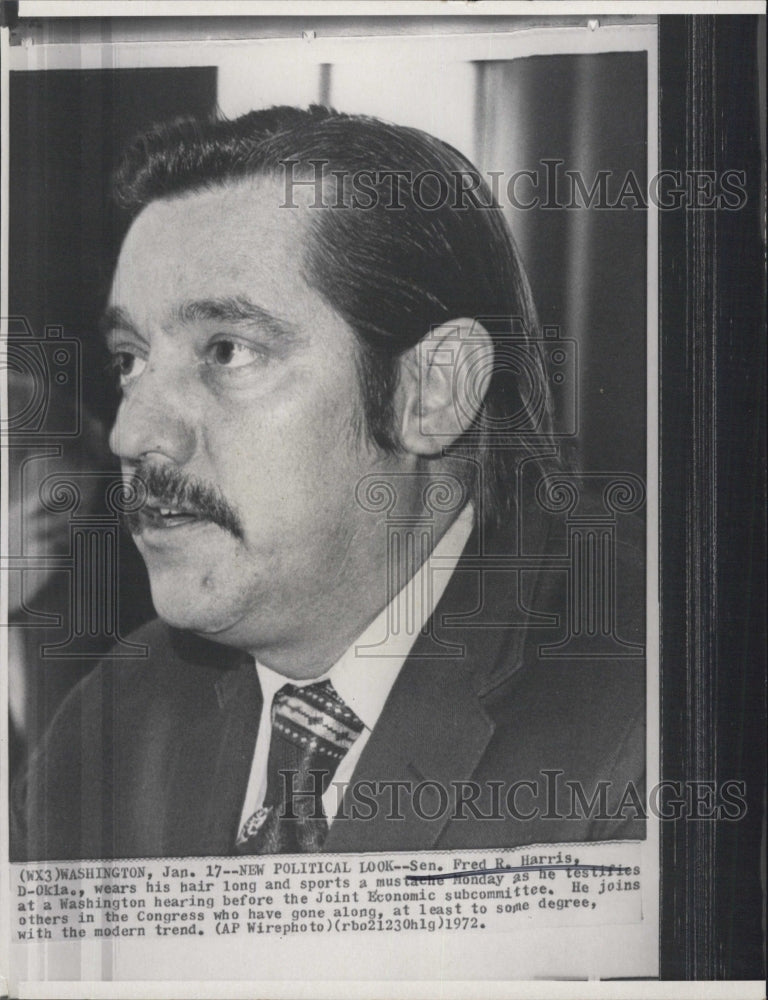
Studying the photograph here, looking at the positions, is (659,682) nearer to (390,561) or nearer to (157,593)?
(390,561)

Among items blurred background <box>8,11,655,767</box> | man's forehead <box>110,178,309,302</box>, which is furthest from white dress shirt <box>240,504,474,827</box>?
man's forehead <box>110,178,309,302</box>

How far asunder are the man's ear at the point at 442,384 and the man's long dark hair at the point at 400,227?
0.02 metres

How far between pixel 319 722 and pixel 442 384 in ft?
2.34

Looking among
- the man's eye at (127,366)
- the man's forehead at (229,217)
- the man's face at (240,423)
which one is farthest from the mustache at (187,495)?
the man's forehead at (229,217)

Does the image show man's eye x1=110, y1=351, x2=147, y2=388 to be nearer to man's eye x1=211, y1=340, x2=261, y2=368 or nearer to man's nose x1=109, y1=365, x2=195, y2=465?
man's nose x1=109, y1=365, x2=195, y2=465

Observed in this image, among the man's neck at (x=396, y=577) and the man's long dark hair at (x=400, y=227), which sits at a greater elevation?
the man's long dark hair at (x=400, y=227)

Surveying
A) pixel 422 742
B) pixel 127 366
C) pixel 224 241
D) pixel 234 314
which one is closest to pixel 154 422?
pixel 127 366

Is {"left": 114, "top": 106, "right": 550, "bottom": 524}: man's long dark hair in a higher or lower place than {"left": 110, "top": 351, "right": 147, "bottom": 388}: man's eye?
higher

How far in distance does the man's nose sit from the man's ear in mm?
424

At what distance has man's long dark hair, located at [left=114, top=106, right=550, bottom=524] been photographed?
187cm

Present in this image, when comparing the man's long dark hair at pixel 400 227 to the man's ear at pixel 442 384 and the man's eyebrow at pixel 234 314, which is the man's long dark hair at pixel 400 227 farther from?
the man's eyebrow at pixel 234 314

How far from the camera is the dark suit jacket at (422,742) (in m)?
1.89

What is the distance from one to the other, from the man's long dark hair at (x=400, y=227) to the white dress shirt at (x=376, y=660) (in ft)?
0.39

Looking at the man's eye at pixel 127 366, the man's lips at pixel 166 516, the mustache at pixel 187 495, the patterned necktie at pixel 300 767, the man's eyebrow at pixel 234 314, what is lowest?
the patterned necktie at pixel 300 767
